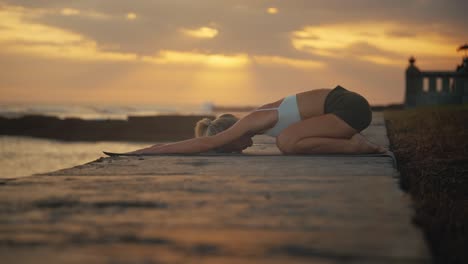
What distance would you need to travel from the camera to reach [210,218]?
205 cm

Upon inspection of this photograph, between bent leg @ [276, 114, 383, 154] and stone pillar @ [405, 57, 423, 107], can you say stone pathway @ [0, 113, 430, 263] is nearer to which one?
bent leg @ [276, 114, 383, 154]

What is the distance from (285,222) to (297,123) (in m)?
3.03

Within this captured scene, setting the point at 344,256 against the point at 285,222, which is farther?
the point at 285,222

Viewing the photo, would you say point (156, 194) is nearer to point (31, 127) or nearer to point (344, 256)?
point (344, 256)

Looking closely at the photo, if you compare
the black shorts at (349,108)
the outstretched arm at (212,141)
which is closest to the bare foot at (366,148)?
the black shorts at (349,108)

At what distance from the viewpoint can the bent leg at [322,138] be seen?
479 cm

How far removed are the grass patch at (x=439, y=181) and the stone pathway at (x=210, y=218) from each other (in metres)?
Answer: 0.21

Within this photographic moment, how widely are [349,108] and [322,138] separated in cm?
40

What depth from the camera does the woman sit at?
15.7 feet

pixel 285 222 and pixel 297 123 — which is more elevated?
pixel 297 123

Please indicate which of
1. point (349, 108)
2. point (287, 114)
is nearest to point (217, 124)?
point (287, 114)

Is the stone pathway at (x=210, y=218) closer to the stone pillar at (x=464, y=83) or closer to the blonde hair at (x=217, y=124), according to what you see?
the blonde hair at (x=217, y=124)

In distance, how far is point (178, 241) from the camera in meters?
1.73

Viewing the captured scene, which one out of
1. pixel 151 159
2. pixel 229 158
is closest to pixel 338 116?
pixel 229 158
